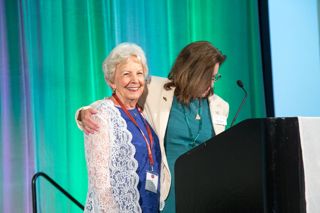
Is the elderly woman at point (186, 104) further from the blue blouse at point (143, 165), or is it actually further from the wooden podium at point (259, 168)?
A: the wooden podium at point (259, 168)

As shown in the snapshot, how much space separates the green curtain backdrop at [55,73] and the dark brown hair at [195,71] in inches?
45.3

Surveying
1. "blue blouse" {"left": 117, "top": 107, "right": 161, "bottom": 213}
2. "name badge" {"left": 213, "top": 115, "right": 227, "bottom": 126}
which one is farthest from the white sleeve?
"name badge" {"left": 213, "top": 115, "right": 227, "bottom": 126}

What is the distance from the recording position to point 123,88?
1860mm

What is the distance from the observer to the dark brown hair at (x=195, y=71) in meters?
1.98

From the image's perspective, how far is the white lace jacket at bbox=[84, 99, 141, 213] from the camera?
167 centimetres

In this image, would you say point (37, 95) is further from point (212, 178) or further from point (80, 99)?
point (212, 178)

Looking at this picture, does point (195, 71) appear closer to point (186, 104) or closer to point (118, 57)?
point (186, 104)

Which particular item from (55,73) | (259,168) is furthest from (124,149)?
(55,73)

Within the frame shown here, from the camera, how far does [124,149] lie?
1729 mm

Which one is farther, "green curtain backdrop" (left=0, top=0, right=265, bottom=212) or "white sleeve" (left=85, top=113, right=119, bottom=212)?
"green curtain backdrop" (left=0, top=0, right=265, bottom=212)

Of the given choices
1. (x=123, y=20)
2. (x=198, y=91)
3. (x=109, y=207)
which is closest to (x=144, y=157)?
(x=109, y=207)

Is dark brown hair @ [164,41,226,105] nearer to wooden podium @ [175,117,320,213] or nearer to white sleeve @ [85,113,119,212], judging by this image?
white sleeve @ [85,113,119,212]

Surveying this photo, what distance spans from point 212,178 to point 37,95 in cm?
205

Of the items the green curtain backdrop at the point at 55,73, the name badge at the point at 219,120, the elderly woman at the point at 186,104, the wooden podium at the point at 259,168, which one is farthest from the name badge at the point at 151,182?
the green curtain backdrop at the point at 55,73
